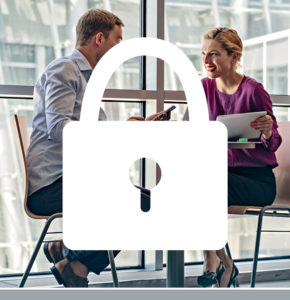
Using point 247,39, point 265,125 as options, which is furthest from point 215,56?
point 247,39

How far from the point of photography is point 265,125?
1.86 meters

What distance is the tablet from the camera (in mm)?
1673

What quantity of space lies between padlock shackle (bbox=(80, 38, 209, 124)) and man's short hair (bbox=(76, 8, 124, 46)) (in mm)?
1414

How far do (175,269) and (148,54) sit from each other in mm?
956

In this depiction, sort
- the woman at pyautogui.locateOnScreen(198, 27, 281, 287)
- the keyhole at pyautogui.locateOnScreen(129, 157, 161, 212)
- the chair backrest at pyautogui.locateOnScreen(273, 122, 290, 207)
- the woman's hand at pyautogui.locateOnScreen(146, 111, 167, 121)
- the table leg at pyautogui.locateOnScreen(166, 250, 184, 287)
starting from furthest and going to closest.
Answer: the keyhole at pyautogui.locateOnScreen(129, 157, 161, 212)
the chair backrest at pyautogui.locateOnScreen(273, 122, 290, 207)
the woman at pyautogui.locateOnScreen(198, 27, 281, 287)
the woman's hand at pyautogui.locateOnScreen(146, 111, 167, 121)
the table leg at pyautogui.locateOnScreen(166, 250, 184, 287)

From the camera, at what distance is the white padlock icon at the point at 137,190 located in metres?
0.35

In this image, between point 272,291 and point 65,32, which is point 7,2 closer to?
point 65,32

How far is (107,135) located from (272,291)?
0.15m

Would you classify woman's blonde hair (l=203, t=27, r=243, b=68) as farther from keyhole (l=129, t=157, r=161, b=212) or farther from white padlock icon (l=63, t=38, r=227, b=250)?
white padlock icon (l=63, t=38, r=227, b=250)

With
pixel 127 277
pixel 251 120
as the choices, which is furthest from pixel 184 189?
pixel 127 277

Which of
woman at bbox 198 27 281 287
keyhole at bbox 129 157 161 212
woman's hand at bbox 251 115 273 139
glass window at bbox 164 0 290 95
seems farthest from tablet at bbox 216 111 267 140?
glass window at bbox 164 0 290 95

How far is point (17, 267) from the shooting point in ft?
8.17

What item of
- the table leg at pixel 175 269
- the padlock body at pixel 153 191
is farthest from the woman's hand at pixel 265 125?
the padlock body at pixel 153 191

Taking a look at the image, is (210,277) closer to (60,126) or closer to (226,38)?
(60,126)
